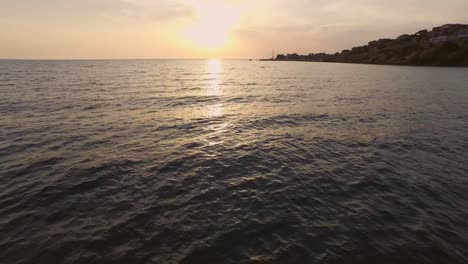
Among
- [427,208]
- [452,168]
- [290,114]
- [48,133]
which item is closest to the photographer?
[427,208]

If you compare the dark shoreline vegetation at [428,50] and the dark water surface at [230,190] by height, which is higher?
the dark shoreline vegetation at [428,50]

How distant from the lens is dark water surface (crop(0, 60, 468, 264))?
958cm

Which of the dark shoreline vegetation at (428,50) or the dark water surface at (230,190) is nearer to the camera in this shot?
the dark water surface at (230,190)

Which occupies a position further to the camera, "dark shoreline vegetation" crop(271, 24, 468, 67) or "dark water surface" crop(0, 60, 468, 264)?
"dark shoreline vegetation" crop(271, 24, 468, 67)

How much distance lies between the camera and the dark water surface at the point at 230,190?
9.58 metres

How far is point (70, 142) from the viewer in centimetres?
2055

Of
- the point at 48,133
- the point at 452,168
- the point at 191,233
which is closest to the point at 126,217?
the point at 191,233

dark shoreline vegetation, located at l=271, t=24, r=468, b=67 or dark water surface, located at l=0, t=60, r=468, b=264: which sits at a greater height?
dark shoreline vegetation, located at l=271, t=24, r=468, b=67

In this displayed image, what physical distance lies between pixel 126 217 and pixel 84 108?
2598cm

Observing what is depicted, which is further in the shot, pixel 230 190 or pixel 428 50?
pixel 428 50

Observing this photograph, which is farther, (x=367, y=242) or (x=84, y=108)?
(x=84, y=108)

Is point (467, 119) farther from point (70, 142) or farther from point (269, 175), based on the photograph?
point (70, 142)

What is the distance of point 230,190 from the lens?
13.9m

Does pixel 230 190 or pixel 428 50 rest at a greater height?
pixel 428 50
